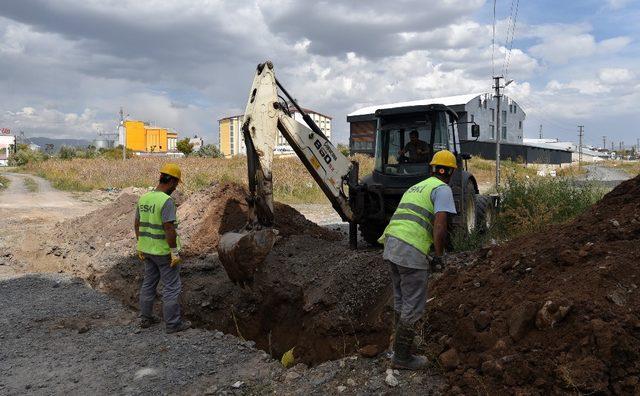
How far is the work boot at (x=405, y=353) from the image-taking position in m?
4.02

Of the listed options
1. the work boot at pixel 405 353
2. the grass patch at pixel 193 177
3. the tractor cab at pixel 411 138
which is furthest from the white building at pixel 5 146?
the work boot at pixel 405 353

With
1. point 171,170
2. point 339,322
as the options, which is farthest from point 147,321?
point 339,322

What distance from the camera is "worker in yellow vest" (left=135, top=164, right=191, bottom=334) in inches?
213

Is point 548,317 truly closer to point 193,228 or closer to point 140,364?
point 140,364

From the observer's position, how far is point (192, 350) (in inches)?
193

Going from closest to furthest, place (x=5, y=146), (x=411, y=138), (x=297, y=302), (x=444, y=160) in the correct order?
(x=444, y=160) < (x=297, y=302) < (x=411, y=138) < (x=5, y=146)

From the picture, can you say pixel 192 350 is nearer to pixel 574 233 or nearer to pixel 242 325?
pixel 242 325

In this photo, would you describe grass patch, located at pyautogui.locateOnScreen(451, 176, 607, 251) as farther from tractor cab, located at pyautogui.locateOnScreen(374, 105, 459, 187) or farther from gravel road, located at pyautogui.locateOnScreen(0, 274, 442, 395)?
gravel road, located at pyautogui.locateOnScreen(0, 274, 442, 395)

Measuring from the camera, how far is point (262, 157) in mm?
6344

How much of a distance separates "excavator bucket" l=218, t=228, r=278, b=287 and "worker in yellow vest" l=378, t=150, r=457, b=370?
2.33 metres

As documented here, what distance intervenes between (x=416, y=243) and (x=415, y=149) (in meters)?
4.31

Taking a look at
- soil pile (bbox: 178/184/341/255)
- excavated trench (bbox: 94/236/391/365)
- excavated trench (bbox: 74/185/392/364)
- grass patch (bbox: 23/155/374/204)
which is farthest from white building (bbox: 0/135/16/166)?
excavated trench (bbox: 94/236/391/365)

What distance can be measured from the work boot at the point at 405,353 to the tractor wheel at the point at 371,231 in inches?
174

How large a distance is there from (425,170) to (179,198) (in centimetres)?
783
